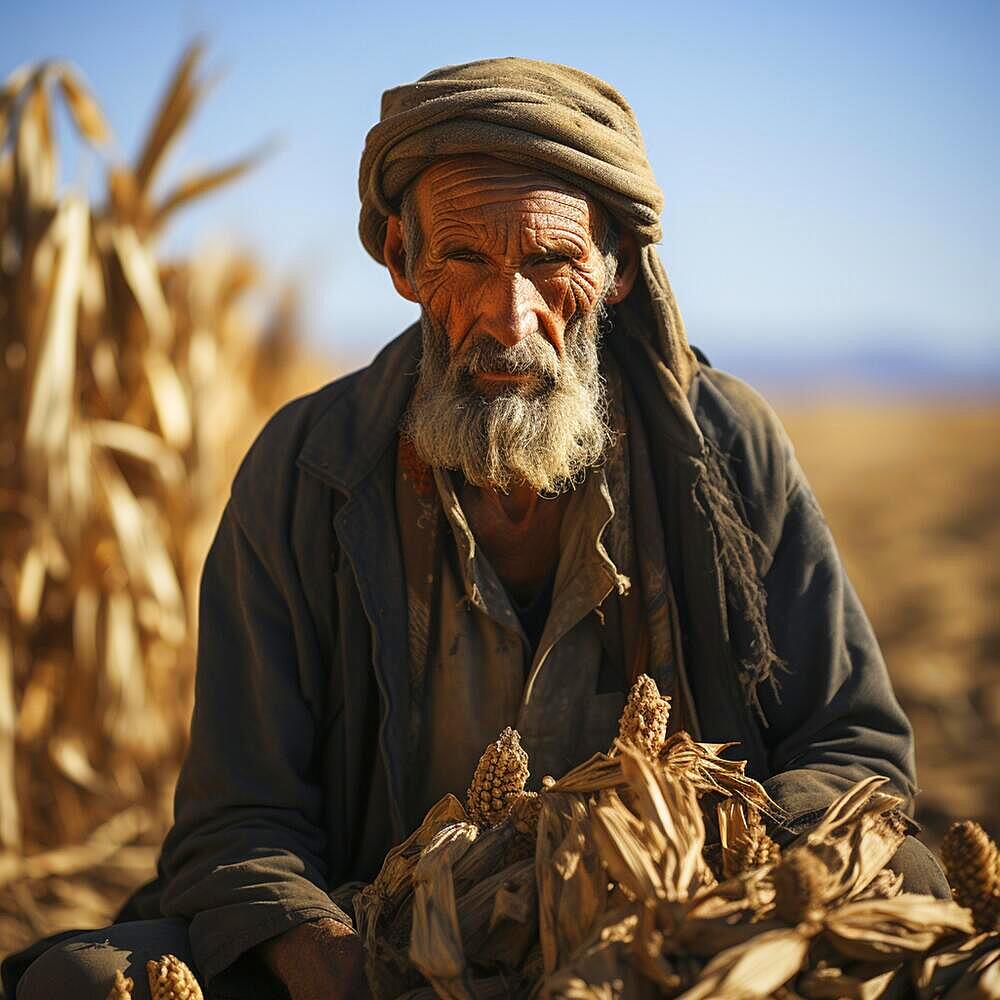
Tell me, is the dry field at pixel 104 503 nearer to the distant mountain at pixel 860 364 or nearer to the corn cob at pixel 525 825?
the corn cob at pixel 525 825

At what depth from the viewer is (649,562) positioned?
2.89 metres

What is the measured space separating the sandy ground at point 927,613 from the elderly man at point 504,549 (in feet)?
7.88

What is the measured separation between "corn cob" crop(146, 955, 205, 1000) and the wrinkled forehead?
154cm

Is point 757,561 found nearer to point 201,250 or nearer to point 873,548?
point 201,250

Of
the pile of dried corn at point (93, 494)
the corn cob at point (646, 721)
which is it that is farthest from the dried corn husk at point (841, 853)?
the pile of dried corn at point (93, 494)

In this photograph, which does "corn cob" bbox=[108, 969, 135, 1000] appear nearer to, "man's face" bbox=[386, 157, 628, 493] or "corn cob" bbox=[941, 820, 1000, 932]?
"man's face" bbox=[386, 157, 628, 493]

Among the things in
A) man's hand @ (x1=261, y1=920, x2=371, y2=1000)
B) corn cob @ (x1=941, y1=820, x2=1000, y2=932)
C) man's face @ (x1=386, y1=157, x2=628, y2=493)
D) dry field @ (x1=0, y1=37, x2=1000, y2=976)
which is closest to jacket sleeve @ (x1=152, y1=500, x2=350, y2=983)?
man's hand @ (x1=261, y1=920, x2=371, y2=1000)

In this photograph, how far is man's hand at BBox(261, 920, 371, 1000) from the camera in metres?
2.35

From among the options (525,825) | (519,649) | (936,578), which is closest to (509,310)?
(519,649)

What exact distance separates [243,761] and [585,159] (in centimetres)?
146

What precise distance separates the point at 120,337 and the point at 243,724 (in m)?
3.22

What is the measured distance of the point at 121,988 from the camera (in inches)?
87.6

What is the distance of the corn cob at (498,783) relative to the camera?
2283 millimetres

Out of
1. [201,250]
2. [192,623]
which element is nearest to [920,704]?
[192,623]
